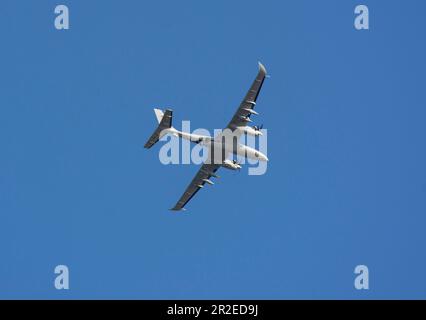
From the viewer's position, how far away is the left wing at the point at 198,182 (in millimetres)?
85044

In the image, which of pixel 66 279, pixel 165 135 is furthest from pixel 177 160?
pixel 66 279

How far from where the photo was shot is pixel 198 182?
3410 inches

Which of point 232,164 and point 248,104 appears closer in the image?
point 248,104

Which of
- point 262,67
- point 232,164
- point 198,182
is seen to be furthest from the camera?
point 198,182

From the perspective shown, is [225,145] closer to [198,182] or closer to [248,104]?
[248,104]

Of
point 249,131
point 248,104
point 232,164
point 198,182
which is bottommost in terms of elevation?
point 198,182

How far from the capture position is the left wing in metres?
85.0

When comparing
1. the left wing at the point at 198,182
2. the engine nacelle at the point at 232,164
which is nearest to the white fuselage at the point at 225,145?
the engine nacelle at the point at 232,164

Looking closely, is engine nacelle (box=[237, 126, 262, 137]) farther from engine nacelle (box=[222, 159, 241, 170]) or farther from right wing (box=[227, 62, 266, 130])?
engine nacelle (box=[222, 159, 241, 170])

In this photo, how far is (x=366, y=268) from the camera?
2975 inches

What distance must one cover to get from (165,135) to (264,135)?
10.2m

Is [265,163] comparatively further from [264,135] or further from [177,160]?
[177,160]

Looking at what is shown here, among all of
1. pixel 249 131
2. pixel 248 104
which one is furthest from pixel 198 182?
pixel 248 104

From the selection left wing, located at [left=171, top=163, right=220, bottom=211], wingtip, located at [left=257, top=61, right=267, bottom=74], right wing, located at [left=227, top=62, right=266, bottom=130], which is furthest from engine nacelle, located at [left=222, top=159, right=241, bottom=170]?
wingtip, located at [left=257, top=61, right=267, bottom=74]
